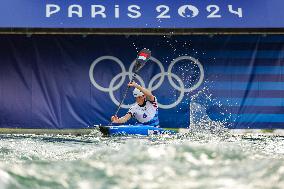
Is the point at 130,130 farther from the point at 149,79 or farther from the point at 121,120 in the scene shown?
the point at 149,79

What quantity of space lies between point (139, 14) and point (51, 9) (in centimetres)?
191

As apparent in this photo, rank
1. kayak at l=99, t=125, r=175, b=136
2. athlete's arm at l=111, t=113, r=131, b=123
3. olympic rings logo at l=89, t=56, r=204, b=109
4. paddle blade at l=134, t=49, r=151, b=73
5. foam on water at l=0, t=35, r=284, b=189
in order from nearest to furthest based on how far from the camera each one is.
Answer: foam on water at l=0, t=35, r=284, b=189 → kayak at l=99, t=125, r=175, b=136 → athlete's arm at l=111, t=113, r=131, b=123 → paddle blade at l=134, t=49, r=151, b=73 → olympic rings logo at l=89, t=56, r=204, b=109

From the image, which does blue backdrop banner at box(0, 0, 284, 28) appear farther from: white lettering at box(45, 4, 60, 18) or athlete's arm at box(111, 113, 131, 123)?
athlete's arm at box(111, 113, 131, 123)

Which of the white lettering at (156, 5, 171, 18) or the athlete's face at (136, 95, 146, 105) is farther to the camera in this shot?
the white lettering at (156, 5, 171, 18)

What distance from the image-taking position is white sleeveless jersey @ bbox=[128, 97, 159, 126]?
12.3 metres

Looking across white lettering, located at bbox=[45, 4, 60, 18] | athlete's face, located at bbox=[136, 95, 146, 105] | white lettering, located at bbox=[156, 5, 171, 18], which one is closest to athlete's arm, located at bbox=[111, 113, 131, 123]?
athlete's face, located at bbox=[136, 95, 146, 105]

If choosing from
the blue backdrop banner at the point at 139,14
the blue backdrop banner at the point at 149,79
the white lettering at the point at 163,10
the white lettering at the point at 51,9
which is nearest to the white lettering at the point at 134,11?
the blue backdrop banner at the point at 139,14

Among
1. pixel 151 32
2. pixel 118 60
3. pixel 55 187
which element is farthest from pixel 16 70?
pixel 55 187

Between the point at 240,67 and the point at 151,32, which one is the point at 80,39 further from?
the point at 240,67

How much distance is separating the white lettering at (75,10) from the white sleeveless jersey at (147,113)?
2.44 metres

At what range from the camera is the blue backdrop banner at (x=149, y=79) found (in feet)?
45.8

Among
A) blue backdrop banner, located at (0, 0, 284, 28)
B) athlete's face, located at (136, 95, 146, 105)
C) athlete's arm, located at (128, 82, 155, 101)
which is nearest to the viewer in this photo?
athlete's arm, located at (128, 82, 155, 101)

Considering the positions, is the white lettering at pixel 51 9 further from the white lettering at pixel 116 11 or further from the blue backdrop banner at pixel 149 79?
the white lettering at pixel 116 11

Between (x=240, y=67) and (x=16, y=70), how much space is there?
5.16m
